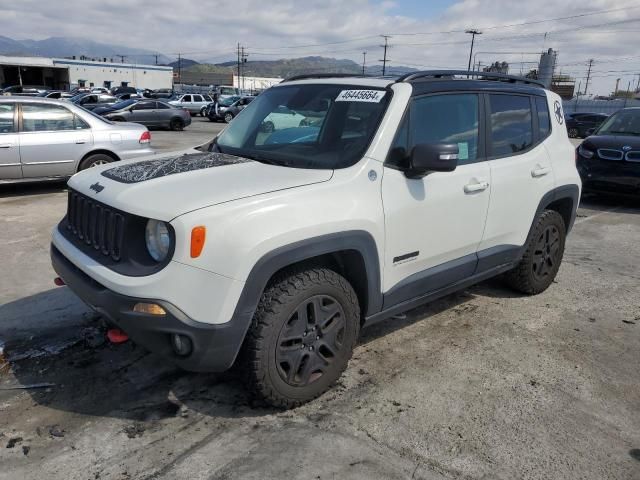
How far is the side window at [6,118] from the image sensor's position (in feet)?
26.8

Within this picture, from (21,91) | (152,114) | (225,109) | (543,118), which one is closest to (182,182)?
(543,118)

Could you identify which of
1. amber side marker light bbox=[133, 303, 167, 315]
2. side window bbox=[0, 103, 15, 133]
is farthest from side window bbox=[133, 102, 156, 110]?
amber side marker light bbox=[133, 303, 167, 315]

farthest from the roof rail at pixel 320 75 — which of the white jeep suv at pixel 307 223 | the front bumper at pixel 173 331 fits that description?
the front bumper at pixel 173 331

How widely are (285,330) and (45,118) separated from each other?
7.45 metres

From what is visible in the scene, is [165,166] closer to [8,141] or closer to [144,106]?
[8,141]

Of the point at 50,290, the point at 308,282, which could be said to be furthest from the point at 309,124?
the point at 50,290

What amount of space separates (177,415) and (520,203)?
2.98m

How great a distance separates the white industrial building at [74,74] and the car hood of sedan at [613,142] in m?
73.1

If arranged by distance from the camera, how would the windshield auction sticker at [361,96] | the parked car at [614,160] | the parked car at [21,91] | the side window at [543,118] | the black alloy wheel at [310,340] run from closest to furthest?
the black alloy wheel at [310,340], the windshield auction sticker at [361,96], the side window at [543,118], the parked car at [614,160], the parked car at [21,91]

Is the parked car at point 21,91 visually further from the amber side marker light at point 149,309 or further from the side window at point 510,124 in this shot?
the amber side marker light at point 149,309

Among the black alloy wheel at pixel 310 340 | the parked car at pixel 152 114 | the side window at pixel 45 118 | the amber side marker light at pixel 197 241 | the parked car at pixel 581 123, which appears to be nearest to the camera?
the amber side marker light at pixel 197 241

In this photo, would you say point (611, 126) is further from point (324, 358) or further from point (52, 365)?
point (52, 365)

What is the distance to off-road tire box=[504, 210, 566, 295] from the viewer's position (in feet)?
15.1

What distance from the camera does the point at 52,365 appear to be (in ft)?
11.6
